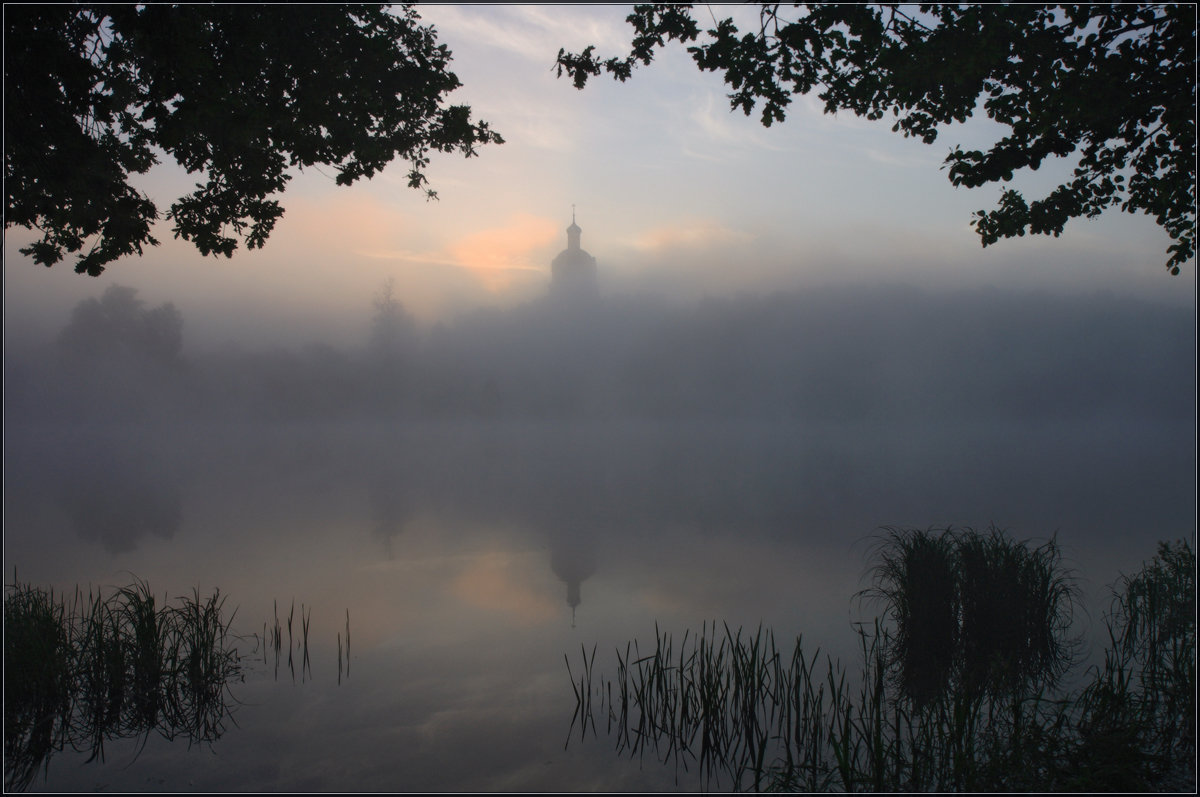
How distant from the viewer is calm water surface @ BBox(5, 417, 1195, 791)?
28.1 feet

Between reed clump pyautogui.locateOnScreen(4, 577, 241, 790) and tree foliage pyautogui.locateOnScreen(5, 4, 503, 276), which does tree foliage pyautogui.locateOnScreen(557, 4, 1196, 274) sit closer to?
tree foliage pyautogui.locateOnScreen(5, 4, 503, 276)

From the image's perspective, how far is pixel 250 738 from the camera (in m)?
8.90

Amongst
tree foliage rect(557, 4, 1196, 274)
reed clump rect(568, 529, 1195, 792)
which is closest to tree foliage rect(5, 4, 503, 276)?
tree foliage rect(557, 4, 1196, 274)

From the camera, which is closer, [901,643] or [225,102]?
[225,102]

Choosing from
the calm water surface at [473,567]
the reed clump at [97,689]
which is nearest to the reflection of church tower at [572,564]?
the calm water surface at [473,567]

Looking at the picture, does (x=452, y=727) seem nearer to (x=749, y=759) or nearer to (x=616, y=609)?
(x=749, y=759)

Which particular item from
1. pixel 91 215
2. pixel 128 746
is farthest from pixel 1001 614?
pixel 91 215

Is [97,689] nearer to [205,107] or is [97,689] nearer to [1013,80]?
[205,107]

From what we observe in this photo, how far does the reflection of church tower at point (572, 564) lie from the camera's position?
18.2 meters

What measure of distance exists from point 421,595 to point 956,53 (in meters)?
16.1

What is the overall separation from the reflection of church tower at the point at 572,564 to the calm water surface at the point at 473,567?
0.16 m

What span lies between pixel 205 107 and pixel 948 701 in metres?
12.6

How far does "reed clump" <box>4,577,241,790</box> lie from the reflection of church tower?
24.4 ft

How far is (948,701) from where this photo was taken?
10.1 m
